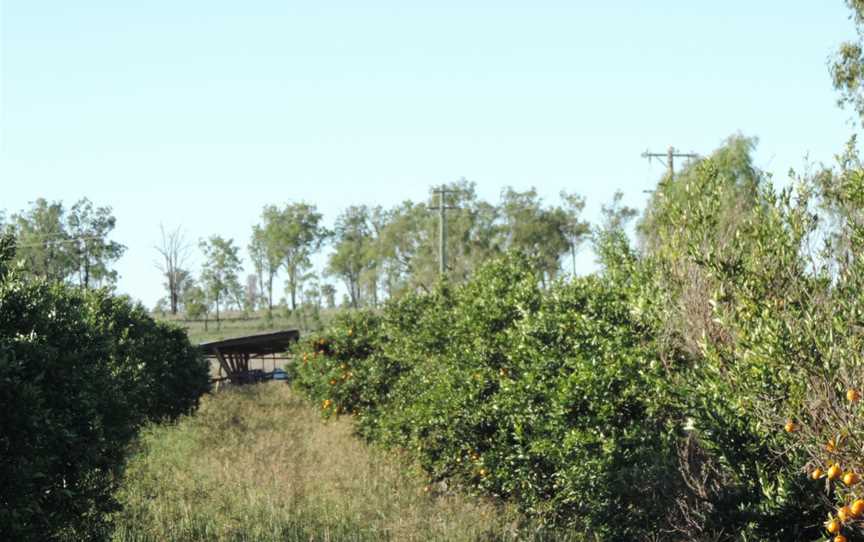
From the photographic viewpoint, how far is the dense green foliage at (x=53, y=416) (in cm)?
672

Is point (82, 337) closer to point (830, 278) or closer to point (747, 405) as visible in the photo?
point (747, 405)

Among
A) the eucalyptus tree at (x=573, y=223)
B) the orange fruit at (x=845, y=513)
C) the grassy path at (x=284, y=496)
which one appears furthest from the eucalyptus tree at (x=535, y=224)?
the orange fruit at (x=845, y=513)

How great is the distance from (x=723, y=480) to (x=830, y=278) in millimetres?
2926

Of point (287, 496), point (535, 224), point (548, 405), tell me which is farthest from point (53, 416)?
point (535, 224)

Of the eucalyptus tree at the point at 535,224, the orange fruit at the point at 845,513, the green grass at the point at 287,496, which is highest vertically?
the eucalyptus tree at the point at 535,224

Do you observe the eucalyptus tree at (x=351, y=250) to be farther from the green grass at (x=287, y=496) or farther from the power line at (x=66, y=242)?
the green grass at (x=287, y=496)

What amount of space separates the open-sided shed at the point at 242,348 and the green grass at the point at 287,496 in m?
16.4

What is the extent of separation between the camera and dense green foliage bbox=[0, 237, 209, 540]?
672 centimetres

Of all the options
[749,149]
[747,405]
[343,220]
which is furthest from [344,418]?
[343,220]

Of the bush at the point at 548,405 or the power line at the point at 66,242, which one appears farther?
the power line at the point at 66,242

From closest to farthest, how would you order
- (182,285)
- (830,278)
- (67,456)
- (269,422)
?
(830,278), (67,456), (269,422), (182,285)

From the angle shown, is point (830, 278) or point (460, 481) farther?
point (460, 481)

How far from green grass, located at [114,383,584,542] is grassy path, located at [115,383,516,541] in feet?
0.06

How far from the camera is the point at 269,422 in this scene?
23.0 metres
